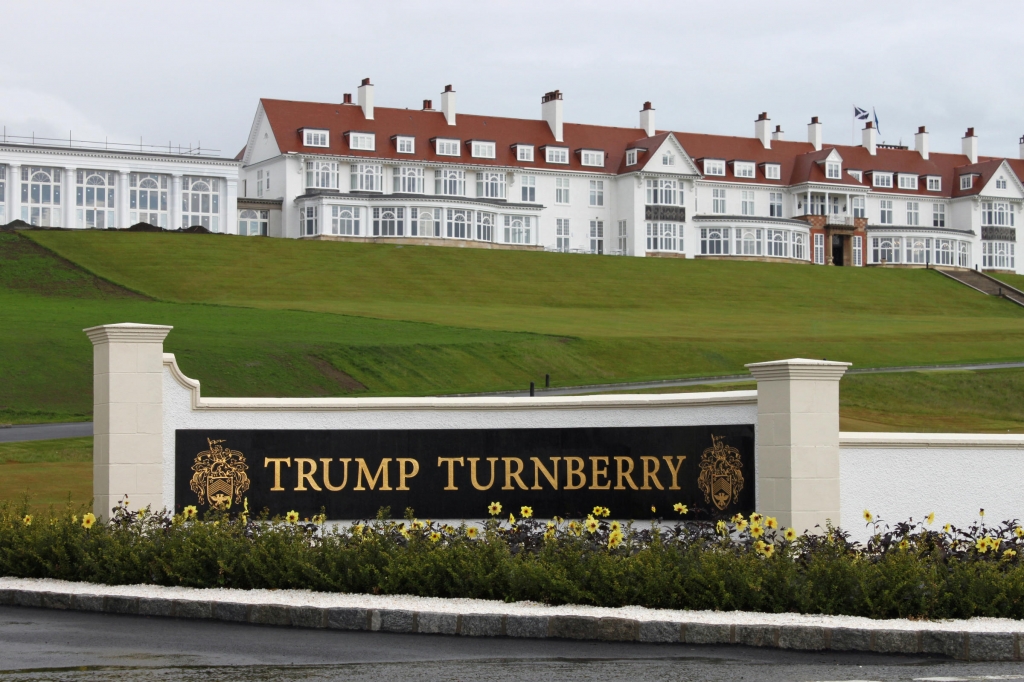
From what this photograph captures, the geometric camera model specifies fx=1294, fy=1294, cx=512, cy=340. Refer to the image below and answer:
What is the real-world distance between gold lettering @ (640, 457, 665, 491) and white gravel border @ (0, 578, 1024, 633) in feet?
9.59

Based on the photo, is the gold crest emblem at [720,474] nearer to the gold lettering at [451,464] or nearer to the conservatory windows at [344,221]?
the gold lettering at [451,464]

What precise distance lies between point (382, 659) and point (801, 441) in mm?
5389

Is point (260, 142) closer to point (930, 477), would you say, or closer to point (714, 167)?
point (714, 167)

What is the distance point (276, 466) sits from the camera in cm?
1423

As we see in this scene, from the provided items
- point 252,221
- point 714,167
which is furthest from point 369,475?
point 714,167

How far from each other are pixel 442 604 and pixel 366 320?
38.6m

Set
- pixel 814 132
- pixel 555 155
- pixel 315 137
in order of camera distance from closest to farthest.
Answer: pixel 315 137, pixel 555 155, pixel 814 132

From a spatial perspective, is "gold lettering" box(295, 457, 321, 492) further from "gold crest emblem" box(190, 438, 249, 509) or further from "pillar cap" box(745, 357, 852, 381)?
"pillar cap" box(745, 357, 852, 381)

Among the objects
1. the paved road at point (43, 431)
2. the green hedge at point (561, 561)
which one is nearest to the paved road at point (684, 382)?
the paved road at point (43, 431)

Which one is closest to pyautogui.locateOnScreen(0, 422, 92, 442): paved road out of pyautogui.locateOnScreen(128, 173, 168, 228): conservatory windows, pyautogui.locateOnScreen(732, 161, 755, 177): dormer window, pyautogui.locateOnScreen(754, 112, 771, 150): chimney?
pyautogui.locateOnScreen(128, 173, 168, 228): conservatory windows

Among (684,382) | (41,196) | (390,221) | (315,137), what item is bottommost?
(684,382)

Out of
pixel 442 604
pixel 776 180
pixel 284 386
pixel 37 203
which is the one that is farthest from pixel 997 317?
pixel 442 604

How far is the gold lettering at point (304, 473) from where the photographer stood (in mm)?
14219

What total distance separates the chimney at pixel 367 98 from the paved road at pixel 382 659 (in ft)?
280
